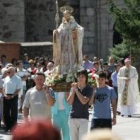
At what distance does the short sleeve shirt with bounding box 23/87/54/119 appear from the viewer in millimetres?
9656

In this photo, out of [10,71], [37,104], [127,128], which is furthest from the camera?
[127,128]

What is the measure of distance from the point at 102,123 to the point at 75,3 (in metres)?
23.3

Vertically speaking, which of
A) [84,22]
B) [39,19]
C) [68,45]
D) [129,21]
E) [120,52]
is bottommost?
[68,45]

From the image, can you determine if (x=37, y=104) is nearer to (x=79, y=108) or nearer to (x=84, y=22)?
(x=79, y=108)

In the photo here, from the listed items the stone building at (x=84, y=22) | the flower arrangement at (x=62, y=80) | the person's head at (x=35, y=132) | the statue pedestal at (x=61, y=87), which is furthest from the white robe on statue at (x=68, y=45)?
the stone building at (x=84, y=22)

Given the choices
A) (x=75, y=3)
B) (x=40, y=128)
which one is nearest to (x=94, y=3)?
(x=75, y=3)

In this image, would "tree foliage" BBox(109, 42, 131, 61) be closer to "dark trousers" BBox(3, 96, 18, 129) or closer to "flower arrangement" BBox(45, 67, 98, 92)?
"dark trousers" BBox(3, 96, 18, 129)

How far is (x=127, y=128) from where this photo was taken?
15242mm

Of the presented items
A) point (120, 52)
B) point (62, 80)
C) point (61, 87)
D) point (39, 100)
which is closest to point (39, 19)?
point (120, 52)

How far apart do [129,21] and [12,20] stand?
27.5 ft

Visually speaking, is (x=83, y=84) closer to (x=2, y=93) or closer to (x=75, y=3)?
(x=2, y=93)

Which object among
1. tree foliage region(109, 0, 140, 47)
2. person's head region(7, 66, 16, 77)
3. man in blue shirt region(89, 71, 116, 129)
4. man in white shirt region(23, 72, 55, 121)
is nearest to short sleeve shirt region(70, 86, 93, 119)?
man in blue shirt region(89, 71, 116, 129)

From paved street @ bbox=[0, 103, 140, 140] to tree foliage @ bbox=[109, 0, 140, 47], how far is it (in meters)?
5.71

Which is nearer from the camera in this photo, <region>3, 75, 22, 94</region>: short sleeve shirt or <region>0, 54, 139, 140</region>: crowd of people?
<region>0, 54, 139, 140</region>: crowd of people
